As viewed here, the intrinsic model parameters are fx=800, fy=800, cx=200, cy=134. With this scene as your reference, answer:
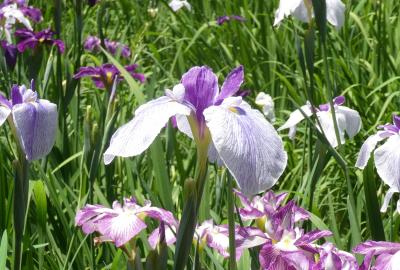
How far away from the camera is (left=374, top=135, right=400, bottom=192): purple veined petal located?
1.12 m

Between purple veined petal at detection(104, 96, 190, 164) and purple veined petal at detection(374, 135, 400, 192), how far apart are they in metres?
0.37

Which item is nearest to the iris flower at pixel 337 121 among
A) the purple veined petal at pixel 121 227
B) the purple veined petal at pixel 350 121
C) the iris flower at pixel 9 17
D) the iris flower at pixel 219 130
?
the purple veined petal at pixel 350 121

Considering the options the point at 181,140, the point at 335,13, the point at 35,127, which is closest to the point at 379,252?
the point at 35,127

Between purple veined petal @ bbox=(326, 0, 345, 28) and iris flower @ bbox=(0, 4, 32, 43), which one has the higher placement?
purple veined petal @ bbox=(326, 0, 345, 28)

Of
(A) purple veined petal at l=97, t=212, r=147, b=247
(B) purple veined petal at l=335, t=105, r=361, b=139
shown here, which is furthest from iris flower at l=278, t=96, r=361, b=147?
(A) purple veined petal at l=97, t=212, r=147, b=247

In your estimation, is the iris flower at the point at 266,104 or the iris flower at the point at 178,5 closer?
the iris flower at the point at 266,104

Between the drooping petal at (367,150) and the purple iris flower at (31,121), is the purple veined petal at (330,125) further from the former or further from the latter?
the purple iris flower at (31,121)

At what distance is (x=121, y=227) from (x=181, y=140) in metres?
1.81

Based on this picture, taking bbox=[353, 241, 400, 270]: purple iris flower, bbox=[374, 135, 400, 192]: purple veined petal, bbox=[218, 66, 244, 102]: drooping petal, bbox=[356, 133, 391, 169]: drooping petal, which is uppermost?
bbox=[218, 66, 244, 102]: drooping petal

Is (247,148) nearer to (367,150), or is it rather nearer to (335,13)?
(367,150)

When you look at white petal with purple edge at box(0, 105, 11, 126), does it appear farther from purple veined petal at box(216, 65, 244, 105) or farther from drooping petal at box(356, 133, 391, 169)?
drooping petal at box(356, 133, 391, 169)

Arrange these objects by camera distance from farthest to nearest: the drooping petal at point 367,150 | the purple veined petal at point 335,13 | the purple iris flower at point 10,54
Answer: the purple iris flower at point 10,54, the purple veined petal at point 335,13, the drooping petal at point 367,150

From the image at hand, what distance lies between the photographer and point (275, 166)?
82cm

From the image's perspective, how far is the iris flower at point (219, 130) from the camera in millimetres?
805
